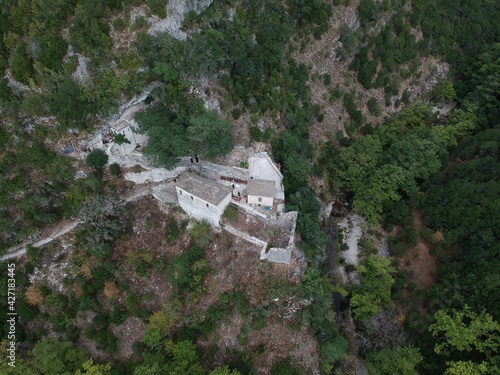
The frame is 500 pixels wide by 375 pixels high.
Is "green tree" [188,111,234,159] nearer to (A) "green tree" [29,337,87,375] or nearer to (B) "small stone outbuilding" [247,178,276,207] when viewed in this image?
(B) "small stone outbuilding" [247,178,276,207]

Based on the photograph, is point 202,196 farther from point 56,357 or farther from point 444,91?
point 444,91

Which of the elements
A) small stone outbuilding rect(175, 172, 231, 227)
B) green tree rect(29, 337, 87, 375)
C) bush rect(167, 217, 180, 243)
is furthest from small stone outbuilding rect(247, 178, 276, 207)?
green tree rect(29, 337, 87, 375)

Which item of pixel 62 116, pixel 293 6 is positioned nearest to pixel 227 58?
pixel 293 6

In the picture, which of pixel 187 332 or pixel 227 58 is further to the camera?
pixel 227 58

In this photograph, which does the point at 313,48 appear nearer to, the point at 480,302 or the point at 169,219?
the point at 169,219

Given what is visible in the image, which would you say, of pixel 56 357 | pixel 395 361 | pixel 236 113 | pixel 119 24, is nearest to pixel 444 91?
pixel 236 113
